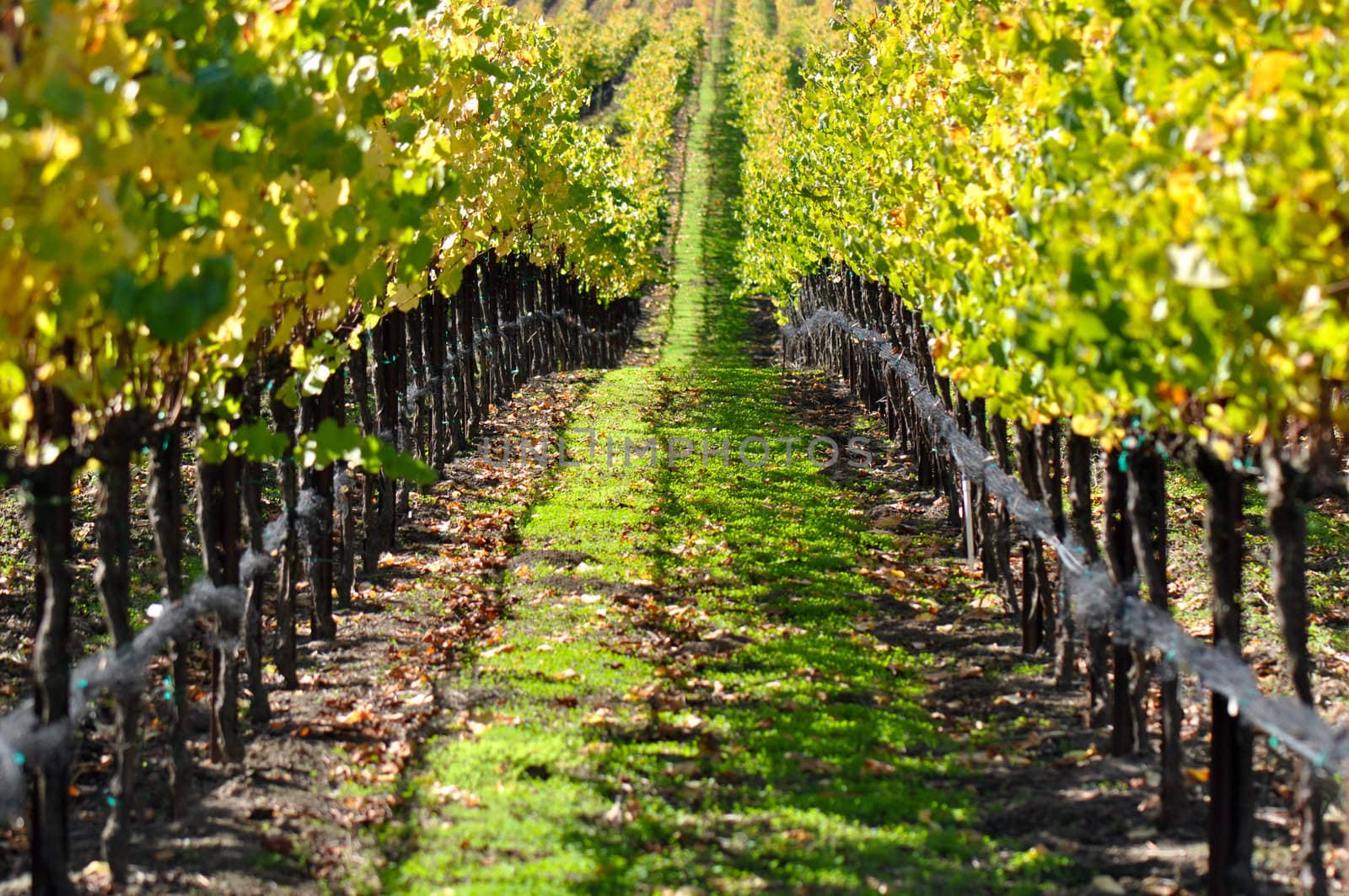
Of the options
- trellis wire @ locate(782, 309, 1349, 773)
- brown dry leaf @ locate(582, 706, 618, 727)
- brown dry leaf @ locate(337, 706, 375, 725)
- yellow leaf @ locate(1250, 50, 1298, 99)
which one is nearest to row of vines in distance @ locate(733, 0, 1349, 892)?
yellow leaf @ locate(1250, 50, 1298, 99)

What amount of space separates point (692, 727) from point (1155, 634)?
96.7 inches

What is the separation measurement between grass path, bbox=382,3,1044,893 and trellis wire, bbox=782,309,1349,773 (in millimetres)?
994

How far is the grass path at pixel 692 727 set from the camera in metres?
5.26

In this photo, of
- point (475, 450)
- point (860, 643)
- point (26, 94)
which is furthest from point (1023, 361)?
point (475, 450)

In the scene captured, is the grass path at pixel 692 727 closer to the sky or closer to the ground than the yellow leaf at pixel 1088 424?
closer to the ground

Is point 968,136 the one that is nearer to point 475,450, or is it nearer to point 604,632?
point 604,632

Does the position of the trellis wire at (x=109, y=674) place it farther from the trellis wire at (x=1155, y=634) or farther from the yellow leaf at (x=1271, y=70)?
the yellow leaf at (x=1271, y=70)

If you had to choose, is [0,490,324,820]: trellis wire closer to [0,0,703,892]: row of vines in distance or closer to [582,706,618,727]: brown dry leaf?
[0,0,703,892]: row of vines in distance

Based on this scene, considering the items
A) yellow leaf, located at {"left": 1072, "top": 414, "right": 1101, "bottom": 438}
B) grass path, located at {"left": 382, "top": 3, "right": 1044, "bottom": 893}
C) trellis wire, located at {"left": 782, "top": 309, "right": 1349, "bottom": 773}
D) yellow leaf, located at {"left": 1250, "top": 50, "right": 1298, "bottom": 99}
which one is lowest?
grass path, located at {"left": 382, "top": 3, "right": 1044, "bottom": 893}

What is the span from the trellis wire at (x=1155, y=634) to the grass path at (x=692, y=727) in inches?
39.1

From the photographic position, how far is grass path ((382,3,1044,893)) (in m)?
5.26

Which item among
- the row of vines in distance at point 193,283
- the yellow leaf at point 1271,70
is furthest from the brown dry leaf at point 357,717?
the yellow leaf at point 1271,70

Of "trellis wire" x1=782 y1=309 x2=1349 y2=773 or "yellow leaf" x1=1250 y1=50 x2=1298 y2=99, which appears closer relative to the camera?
"yellow leaf" x1=1250 y1=50 x2=1298 y2=99

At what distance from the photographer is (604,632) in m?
8.32
